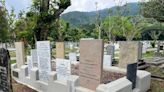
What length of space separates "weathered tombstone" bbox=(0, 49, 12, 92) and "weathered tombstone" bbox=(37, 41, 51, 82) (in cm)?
225

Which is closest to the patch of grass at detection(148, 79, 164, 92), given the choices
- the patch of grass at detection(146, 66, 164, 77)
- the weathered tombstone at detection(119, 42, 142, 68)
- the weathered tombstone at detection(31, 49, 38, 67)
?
the patch of grass at detection(146, 66, 164, 77)

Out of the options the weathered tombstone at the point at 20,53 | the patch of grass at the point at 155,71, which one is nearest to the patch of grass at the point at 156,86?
the patch of grass at the point at 155,71

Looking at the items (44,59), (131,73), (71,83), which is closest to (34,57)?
(44,59)

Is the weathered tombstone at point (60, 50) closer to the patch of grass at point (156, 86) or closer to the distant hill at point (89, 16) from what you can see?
the patch of grass at point (156, 86)

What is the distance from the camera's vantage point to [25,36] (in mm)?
15797

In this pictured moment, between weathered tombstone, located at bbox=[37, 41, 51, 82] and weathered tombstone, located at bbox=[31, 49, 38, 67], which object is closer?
weathered tombstone, located at bbox=[37, 41, 51, 82]

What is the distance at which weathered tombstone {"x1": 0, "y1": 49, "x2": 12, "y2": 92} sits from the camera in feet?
21.3

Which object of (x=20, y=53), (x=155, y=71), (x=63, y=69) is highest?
(x=20, y=53)

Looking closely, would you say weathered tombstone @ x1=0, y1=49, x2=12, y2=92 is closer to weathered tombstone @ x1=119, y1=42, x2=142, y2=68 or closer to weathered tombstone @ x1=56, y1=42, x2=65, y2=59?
weathered tombstone @ x1=56, y1=42, x2=65, y2=59

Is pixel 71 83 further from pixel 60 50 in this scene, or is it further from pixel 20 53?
pixel 20 53

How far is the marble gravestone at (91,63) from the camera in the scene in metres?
6.37

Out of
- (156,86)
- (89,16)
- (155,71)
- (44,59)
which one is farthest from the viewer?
(89,16)

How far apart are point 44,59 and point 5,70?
8.51ft

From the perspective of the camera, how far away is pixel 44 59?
907 cm
